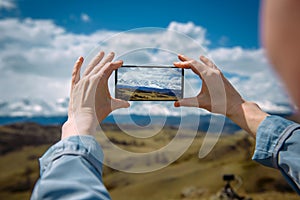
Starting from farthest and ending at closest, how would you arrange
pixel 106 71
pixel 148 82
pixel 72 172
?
pixel 148 82 < pixel 106 71 < pixel 72 172

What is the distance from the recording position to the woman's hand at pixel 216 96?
656mm

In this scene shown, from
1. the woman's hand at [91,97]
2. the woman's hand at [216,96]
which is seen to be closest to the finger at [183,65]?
the woman's hand at [216,96]

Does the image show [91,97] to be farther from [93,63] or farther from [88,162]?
[88,162]

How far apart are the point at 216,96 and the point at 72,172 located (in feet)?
1.21

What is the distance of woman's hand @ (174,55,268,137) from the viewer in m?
0.66

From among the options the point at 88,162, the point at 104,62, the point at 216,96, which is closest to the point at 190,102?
the point at 216,96

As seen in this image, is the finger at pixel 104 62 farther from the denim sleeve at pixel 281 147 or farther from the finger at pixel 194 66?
the denim sleeve at pixel 281 147

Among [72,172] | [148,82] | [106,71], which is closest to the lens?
[72,172]

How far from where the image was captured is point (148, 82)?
0.71 metres

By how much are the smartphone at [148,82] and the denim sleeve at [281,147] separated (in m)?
0.21

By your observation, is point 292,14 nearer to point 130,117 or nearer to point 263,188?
point 130,117

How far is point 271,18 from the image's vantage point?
0.15 meters

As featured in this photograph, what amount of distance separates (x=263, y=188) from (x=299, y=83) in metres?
4.43

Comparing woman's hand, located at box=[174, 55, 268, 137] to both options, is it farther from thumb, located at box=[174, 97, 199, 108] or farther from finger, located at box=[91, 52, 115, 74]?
finger, located at box=[91, 52, 115, 74]
